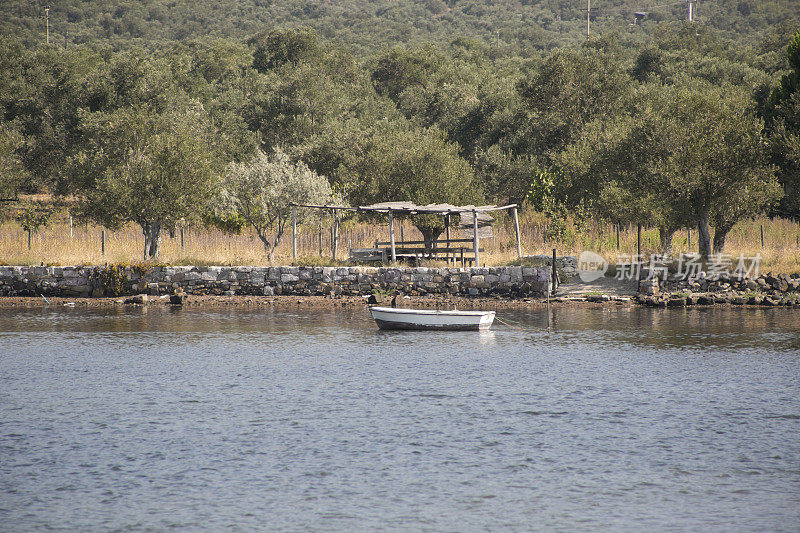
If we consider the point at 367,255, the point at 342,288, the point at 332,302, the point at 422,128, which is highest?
the point at 422,128

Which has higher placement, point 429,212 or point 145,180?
point 145,180

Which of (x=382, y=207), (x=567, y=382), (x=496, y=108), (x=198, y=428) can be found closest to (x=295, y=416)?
(x=198, y=428)

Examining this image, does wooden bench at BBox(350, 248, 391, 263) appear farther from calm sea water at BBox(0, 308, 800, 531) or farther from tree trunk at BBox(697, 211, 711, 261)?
tree trunk at BBox(697, 211, 711, 261)

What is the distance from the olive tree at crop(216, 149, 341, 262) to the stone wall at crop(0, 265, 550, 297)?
6.72 feet

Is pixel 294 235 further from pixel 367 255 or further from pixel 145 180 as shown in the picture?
pixel 145 180

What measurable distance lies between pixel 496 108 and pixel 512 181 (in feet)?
30.2

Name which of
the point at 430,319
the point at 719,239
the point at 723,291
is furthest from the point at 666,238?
the point at 430,319

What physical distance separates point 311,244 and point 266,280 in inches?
214

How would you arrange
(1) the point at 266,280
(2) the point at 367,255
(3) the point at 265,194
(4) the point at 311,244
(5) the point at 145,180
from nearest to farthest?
1. (1) the point at 266,280
2. (2) the point at 367,255
3. (5) the point at 145,180
4. (3) the point at 265,194
5. (4) the point at 311,244

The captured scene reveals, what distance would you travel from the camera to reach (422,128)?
183 ft

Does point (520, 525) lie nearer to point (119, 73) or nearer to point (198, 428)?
point (198, 428)

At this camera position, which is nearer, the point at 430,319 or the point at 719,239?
the point at 430,319

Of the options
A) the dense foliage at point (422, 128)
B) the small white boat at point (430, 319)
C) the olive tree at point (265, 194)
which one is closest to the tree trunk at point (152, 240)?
the dense foliage at point (422, 128)

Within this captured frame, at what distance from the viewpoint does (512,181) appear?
51406 millimetres
